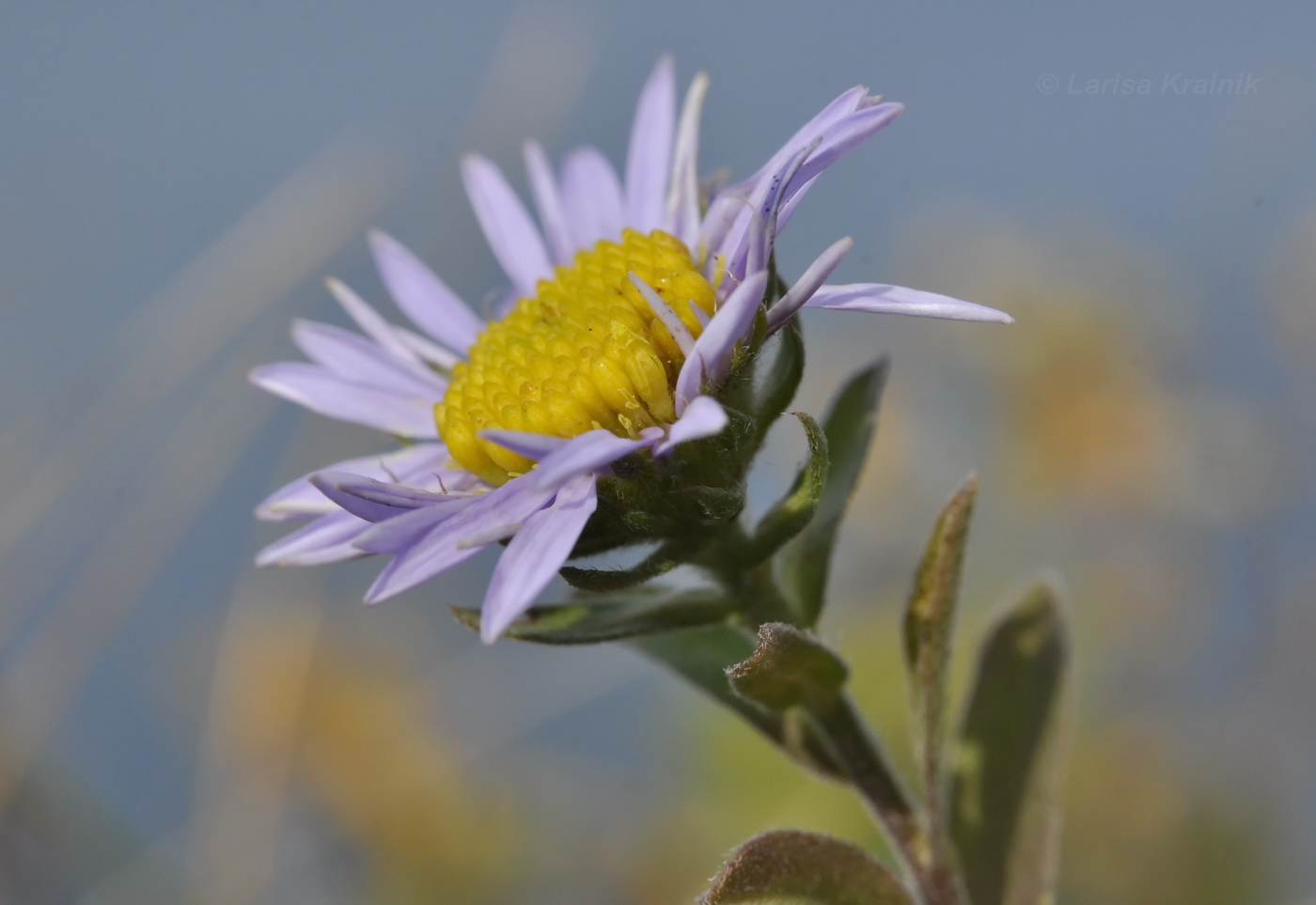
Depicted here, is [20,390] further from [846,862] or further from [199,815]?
[846,862]

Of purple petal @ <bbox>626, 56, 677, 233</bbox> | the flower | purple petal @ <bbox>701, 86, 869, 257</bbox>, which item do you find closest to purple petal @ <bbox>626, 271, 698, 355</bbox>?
the flower

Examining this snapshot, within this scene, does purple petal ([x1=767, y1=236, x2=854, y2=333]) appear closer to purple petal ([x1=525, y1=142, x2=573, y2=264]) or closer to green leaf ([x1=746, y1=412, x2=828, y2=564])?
green leaf ([x1=746, y1=412, x2=828, y2=564])

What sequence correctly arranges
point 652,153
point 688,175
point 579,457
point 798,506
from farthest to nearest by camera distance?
point 652,153, point 688,175, point 798,506, point 579,457

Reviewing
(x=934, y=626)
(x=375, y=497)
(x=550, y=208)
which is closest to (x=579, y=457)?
→ (x=375, y=497)

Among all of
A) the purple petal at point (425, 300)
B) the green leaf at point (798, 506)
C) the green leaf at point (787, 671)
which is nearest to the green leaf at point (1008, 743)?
the green leaf at point (787, 671)

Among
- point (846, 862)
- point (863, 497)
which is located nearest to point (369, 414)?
point (846, 862)

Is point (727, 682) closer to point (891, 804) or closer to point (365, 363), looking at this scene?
point (891, 804)

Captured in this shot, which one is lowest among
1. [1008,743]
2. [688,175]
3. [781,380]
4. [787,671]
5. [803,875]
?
[1008,743]
